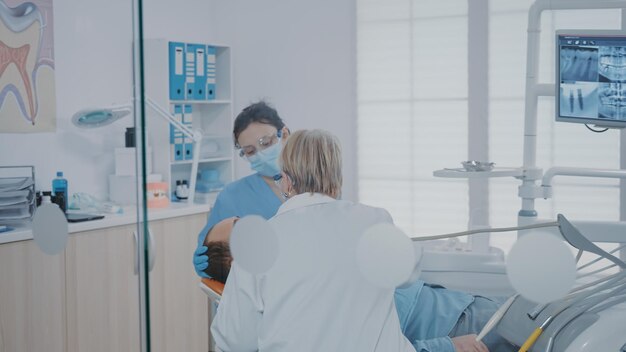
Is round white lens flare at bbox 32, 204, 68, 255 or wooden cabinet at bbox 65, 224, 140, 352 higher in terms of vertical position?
round white lens flare at bbox 32, 204, 68, 255

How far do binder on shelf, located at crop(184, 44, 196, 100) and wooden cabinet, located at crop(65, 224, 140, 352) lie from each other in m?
1.10

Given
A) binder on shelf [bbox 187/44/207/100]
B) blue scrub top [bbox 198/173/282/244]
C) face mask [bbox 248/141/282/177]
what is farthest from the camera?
binder on shelf [bbox 187/44/207/100]

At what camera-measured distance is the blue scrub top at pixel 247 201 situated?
0.94 metres

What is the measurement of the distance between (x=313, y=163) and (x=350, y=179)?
9 cm

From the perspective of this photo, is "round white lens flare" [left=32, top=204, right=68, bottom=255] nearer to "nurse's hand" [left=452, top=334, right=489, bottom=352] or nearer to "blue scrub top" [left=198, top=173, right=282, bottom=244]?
"blue scrub top" [left=198, top=173, right=282, bottom=244]

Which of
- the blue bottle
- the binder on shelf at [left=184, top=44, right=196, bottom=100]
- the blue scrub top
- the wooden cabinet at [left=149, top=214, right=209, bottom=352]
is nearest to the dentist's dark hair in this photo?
the blue scrub top

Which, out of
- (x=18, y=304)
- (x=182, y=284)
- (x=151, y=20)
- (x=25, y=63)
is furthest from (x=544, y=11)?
(x=151, y=20)

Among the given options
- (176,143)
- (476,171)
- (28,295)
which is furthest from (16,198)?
(176,143)

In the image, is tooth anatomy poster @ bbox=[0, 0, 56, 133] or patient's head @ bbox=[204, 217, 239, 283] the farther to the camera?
tooth anatomy poster @ bbox=[0, 0, 56, 133]

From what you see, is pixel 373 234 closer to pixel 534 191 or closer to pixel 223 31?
pixel 534 191

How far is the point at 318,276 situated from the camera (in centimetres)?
86

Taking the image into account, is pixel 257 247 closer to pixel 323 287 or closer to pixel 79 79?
pixel 323 287

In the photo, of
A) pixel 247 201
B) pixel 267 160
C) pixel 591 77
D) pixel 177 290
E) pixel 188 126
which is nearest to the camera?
pixel 591 77

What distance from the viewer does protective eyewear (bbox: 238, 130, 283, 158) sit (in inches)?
46.2
